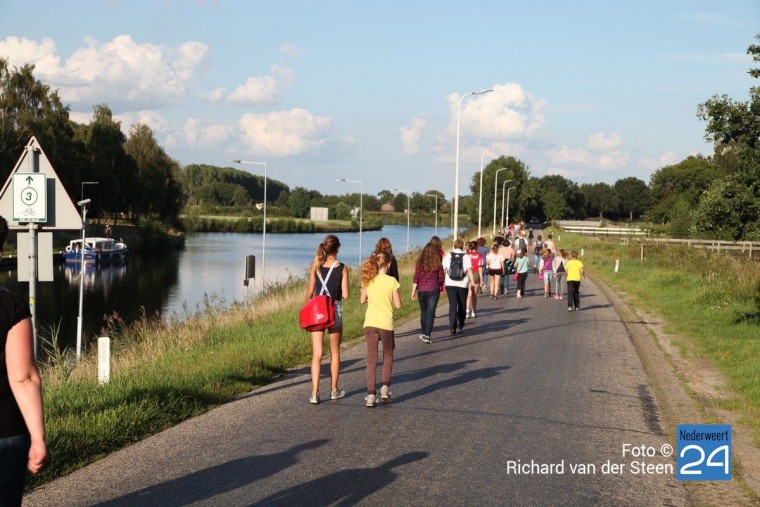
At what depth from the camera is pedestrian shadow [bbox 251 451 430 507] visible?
5617mm

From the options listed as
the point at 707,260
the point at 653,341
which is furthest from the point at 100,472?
the point at 707,260

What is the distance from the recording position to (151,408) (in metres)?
7.96

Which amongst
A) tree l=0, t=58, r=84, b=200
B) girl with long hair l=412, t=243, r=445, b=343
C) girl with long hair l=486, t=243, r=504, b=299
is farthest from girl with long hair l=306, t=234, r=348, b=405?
tree l=0, t=58, r=84, b=200

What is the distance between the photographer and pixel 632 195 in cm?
18425

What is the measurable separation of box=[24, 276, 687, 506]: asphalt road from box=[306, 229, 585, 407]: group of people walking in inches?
18.3

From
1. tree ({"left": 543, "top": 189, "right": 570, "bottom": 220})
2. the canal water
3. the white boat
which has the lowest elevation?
the canal water

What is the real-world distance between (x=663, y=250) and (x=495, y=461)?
40.0m

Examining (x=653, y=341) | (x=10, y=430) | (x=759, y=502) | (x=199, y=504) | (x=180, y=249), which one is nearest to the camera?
(x=10, y=430)

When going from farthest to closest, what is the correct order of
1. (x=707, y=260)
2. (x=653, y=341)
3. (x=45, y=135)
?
(x=45, y=135), (x=707, y=260), (x=653, y=341)

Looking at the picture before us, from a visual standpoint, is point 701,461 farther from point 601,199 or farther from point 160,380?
point 601,199

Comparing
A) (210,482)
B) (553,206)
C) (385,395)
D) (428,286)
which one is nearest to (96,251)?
(428,286)

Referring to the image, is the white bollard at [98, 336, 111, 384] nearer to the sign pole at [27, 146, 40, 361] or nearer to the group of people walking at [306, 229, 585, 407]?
the sign pole at [27, 146, 40, 361]

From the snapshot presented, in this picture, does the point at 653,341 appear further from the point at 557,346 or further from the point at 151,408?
the point at 151,408

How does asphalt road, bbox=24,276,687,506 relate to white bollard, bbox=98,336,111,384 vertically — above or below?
below
